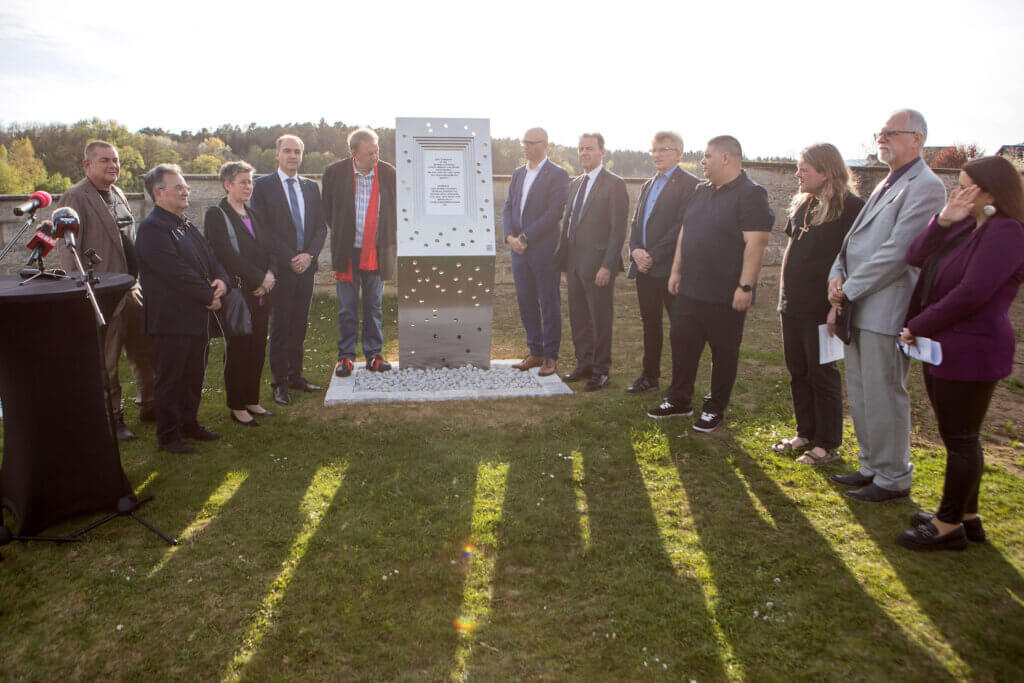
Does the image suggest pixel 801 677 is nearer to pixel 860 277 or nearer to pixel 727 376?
pixel 860 277

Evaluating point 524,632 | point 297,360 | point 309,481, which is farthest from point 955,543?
point 297,360

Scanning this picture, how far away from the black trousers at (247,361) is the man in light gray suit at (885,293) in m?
3.90

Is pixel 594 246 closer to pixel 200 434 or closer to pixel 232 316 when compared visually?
pixel 232 316

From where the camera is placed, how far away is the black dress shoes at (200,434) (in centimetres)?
425

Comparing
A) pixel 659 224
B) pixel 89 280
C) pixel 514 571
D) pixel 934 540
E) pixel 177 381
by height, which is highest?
pixel 659 224

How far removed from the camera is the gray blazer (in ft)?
9.66

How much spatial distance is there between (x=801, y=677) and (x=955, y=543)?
51.8 inches

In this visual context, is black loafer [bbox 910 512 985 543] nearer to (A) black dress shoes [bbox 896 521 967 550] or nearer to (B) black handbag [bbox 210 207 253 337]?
(A) black dress shoes [bbox 896 521 967 550]

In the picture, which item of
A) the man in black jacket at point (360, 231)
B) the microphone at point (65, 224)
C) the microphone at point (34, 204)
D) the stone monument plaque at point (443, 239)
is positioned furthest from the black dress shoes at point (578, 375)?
the microphone at point (34, 204)

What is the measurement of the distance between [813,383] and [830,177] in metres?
1.25

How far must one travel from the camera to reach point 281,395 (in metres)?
5.11

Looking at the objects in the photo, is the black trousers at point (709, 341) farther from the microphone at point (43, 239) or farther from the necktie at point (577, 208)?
the microphone at point (43, 239)

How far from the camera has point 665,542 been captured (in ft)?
9.82

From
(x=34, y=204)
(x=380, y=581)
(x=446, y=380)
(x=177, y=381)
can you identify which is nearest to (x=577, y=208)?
(x=446, y=380)
